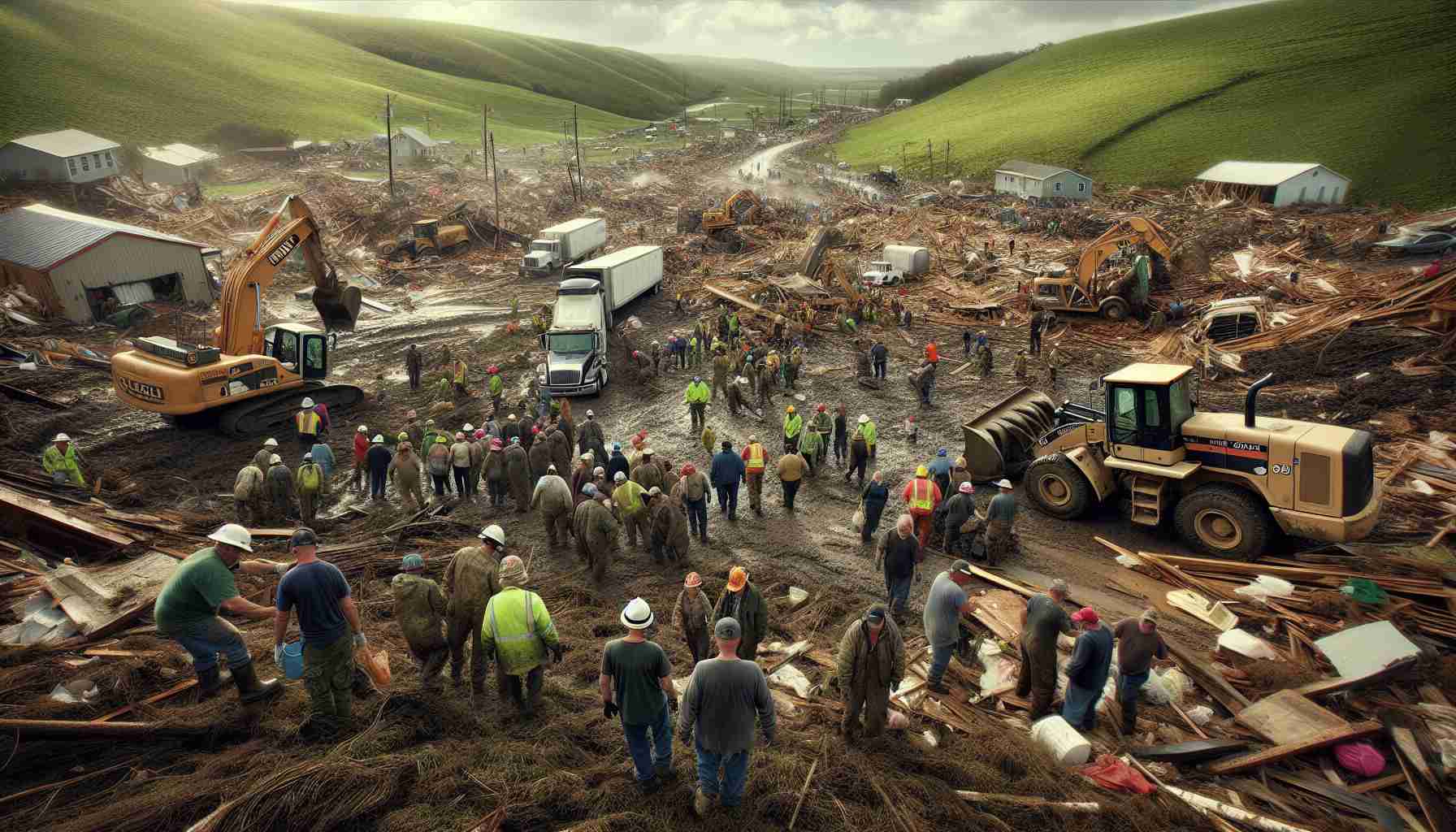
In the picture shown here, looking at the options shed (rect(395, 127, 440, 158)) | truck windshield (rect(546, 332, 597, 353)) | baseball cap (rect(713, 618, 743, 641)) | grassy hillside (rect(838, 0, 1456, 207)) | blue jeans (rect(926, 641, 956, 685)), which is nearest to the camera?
baseball cap (rect(713, 618, 743, 641))

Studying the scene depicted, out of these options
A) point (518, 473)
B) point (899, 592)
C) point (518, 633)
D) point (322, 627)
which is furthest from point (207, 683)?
point (899, 592)

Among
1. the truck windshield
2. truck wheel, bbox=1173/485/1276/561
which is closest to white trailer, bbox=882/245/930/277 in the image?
the truck windshield

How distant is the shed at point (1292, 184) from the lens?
144 ft

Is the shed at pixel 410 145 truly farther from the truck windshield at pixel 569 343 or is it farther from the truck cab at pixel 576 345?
the truck windshield at pixel 569 343

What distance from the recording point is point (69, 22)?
73.1 m

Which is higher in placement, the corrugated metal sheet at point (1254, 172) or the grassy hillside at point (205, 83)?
the grassy hillside at point (205, 83)

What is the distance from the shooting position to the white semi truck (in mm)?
20297

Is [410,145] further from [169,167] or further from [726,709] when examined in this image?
[726,709]

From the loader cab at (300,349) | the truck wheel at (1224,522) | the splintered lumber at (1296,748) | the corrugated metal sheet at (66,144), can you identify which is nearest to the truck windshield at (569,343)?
the loader cab at (300,349)

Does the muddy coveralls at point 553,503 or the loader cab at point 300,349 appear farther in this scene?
the loader cab at point 300,349

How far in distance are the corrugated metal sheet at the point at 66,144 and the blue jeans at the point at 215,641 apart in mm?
52589

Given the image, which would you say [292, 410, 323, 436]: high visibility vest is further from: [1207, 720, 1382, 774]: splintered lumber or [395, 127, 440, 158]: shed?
[395, 127, 440, 158]: shed

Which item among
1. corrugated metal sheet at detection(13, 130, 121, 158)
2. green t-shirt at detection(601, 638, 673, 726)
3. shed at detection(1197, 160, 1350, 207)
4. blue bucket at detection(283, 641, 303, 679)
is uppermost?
corrugated metal sheet at detection(13, 130, 121, 158)

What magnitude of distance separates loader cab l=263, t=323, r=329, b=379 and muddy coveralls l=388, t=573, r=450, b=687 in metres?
14.4
